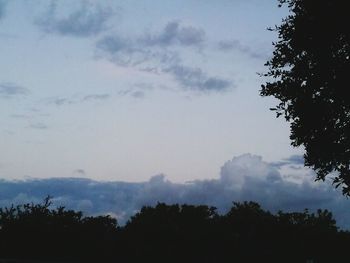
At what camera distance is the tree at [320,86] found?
62.6 feet

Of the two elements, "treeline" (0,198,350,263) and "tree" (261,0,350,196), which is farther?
"treeline" (0,198,350,263)

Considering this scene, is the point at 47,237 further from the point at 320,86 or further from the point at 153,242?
the point at 320,86

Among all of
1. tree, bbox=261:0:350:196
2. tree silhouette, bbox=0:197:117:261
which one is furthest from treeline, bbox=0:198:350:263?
tree, bbox=261:0:350:196

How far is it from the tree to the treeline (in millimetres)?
43957

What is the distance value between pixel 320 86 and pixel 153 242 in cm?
5143

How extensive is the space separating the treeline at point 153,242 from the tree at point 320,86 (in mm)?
43957

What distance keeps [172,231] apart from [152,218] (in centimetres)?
1627

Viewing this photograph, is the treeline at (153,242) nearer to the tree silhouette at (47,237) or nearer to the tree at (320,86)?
the tree silhouette at (47,237)

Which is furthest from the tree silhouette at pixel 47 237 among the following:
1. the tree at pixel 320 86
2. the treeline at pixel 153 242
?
the tree at pixel 320 86

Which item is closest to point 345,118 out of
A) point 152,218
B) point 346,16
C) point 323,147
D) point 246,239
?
point 323,147

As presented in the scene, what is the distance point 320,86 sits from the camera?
64.0 ft

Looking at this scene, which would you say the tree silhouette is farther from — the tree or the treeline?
the tree

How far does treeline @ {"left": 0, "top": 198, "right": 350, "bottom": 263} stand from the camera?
60531 mm

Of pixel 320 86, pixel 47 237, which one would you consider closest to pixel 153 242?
pixel 47 237
